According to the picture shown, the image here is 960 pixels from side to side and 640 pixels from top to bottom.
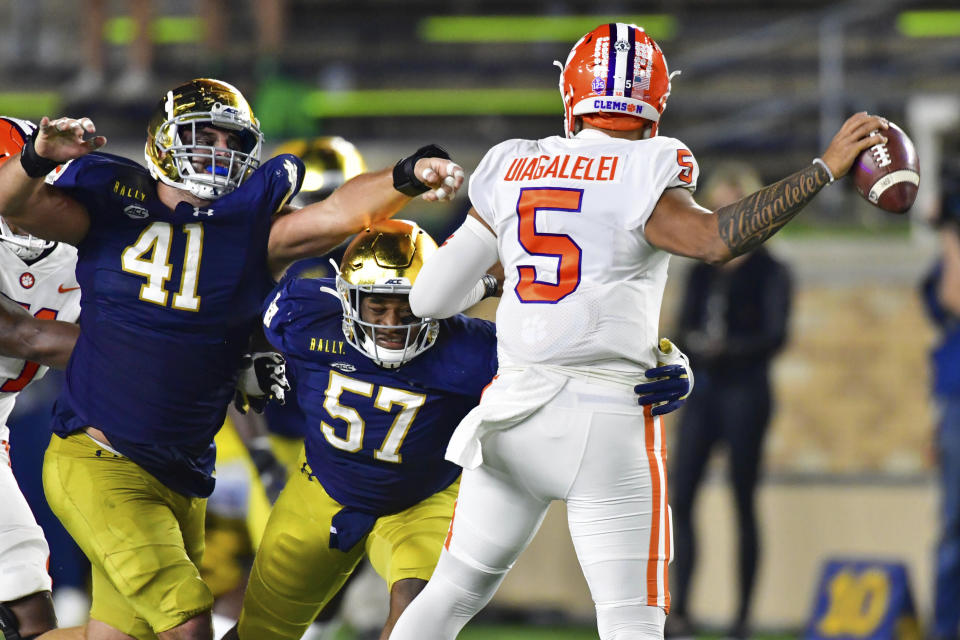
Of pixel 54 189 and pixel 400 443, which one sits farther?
pixel 400 443

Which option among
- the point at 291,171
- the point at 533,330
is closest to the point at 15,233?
the point at 291,171

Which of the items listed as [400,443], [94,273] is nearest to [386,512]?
[400,443]

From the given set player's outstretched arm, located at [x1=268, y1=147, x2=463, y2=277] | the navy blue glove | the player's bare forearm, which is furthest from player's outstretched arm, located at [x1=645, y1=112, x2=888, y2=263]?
the player's bare forearm

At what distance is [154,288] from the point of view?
3.23 metres

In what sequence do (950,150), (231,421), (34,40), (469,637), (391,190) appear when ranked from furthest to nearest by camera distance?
(34,40) < (950,150) < (469,637) < (231,421) < (391,190)

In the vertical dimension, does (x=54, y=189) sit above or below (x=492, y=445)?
above

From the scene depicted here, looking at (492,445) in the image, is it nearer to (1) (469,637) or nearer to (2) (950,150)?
(1) (469,637)

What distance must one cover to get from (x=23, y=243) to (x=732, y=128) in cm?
644

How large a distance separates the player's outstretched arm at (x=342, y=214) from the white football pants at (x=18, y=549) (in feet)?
3.26

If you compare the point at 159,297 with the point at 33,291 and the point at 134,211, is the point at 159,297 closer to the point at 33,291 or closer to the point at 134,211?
the point at 134,211

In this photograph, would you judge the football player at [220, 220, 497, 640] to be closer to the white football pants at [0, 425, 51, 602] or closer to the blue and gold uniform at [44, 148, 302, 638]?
the blue and gold uniform at [44, 148, 302, 638]

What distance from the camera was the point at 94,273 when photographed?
328 cm

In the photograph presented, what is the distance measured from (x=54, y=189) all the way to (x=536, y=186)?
1181 mm

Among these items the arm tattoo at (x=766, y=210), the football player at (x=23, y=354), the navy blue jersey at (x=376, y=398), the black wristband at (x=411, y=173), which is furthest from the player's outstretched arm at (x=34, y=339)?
the arm tattoo at (x=766, y=210)
